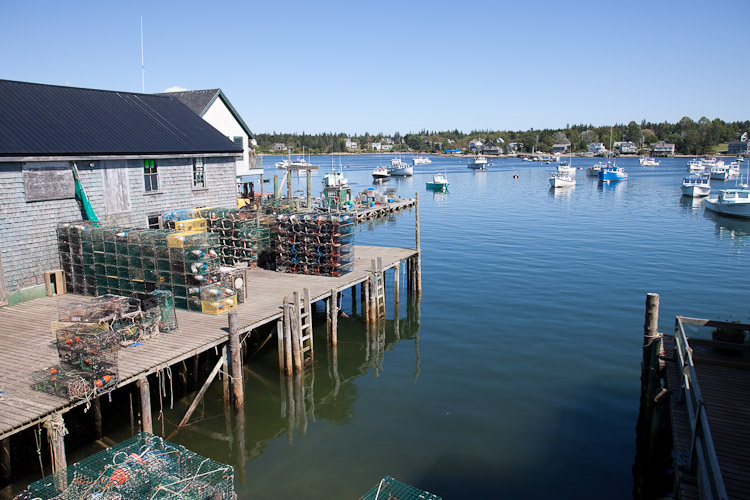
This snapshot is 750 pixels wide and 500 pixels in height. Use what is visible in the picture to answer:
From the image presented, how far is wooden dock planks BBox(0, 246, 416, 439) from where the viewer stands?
12234 millimetres

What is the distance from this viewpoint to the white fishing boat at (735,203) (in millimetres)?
56562

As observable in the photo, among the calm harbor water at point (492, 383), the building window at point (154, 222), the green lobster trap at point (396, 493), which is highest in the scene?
the building window at point (154, 222)

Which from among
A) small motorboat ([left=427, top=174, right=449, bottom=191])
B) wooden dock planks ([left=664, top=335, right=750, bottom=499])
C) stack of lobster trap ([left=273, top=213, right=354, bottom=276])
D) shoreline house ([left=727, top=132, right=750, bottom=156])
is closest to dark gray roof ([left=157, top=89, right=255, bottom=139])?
stack of lobster trap ([left=273, top=213, right=354, bottom=276])

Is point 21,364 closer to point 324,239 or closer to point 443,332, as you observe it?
point 324,239

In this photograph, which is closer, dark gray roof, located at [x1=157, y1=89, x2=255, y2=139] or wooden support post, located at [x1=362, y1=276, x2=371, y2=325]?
wooden support post, located at [x1=362, y1=276, x2=371, y2=325]

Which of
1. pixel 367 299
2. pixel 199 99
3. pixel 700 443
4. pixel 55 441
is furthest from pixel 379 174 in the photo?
pixel 700 443

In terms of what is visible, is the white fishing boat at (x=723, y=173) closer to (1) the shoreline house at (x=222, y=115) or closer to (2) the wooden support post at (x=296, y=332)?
(1) the shoreline house at (x=222, y=115)

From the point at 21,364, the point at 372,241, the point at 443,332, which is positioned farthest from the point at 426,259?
the point at 21,364

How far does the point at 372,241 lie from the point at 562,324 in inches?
860

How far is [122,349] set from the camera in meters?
15.3

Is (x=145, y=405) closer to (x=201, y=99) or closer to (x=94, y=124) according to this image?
(x=94, y=124)

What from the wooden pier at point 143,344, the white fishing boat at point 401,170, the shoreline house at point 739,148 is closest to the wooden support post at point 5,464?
the wooden pier at point 143,344

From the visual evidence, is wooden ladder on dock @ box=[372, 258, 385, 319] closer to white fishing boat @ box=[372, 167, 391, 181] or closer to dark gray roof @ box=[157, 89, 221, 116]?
dark gray roof @ box=[157, 89, 221, 116]

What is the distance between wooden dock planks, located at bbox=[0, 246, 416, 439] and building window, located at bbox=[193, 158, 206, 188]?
21.3 ft
